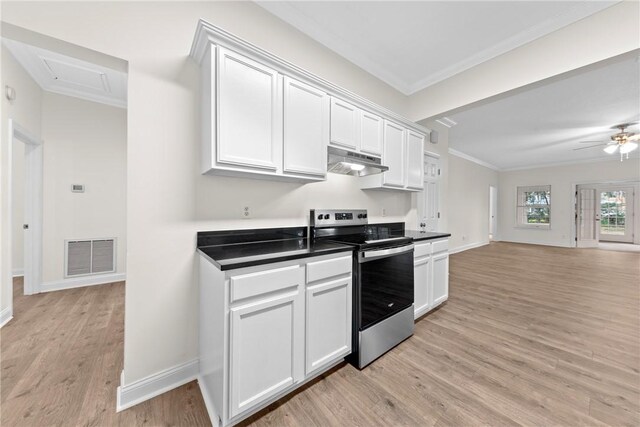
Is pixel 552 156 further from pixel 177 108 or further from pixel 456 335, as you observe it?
pixel 177 108

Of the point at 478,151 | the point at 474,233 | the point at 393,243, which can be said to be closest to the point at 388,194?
the point at 393,243

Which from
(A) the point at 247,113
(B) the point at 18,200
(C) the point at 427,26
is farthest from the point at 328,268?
(B) the point at 18,200

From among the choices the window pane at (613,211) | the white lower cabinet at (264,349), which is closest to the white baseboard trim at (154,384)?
the white lower cabinet at (264,349)

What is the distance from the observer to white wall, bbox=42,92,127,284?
3.48m

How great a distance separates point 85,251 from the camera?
147 inches

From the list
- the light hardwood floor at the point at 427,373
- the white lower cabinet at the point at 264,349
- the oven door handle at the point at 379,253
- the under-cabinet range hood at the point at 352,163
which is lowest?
the light hardwood floor at the point at 427,373

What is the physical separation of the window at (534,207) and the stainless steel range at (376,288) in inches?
372

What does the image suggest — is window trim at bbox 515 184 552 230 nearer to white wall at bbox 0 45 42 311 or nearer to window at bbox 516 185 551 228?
window at bbox 516 185 551 228

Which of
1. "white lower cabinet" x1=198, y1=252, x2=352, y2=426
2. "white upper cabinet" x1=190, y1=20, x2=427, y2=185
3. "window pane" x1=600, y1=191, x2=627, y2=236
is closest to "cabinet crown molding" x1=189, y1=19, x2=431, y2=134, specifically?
"white upper cabinet" x1=190, y1=20, x2=427, y2=185

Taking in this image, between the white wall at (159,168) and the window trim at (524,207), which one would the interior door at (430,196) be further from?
the window trim at (524,207)

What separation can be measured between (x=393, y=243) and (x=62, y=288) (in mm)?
4735

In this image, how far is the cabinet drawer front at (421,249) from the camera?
254cm

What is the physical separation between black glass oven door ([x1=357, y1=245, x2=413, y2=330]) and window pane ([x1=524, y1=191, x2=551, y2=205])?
9527 mm

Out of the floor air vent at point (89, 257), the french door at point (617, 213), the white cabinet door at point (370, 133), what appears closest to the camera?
the white cabinet door at point (370, 133)
